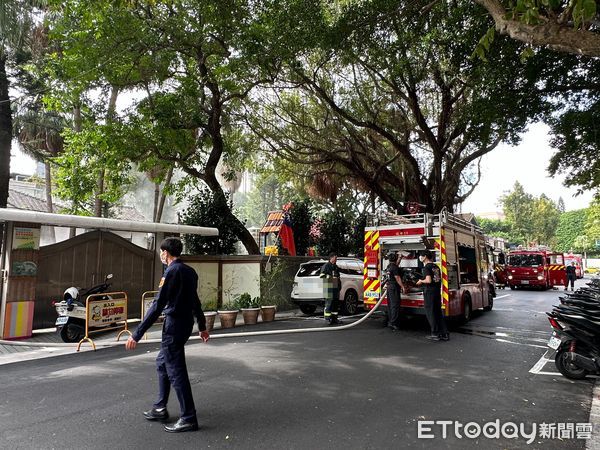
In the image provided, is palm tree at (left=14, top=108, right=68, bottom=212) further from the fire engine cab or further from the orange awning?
the fire engine cab

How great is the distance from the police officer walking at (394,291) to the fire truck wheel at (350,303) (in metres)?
3.05

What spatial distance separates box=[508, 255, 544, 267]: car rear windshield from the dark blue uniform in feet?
81.2

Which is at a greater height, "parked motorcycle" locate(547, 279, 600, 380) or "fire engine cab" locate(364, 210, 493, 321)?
"fire engine cab" locate(364, 210, 493, 321)

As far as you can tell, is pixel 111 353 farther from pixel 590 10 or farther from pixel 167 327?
pixel 590 10

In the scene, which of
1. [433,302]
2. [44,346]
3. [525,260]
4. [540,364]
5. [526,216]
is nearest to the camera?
[540,364]

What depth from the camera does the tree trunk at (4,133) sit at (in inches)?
410

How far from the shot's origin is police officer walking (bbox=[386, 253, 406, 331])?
9320 mm

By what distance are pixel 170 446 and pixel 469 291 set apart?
9.72 meters

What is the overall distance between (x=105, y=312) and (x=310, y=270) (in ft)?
19.9

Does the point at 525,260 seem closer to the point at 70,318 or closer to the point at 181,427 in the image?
the point at 70,318

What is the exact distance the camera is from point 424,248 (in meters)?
9.76

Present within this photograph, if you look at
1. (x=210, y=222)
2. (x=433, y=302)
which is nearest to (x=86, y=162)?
(x=210, y=222)

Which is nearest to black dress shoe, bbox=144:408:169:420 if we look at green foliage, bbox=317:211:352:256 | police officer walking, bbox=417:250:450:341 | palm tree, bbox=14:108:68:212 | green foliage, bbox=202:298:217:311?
police officer walking, bbox=417:250:450:341

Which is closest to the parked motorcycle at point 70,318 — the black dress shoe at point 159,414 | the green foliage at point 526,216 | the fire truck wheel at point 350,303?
the black dress shoe at point 159,414
